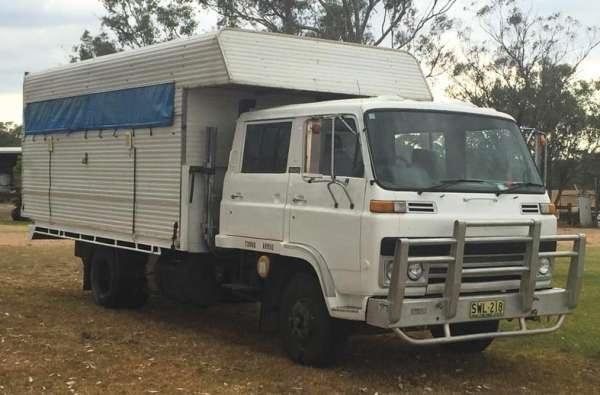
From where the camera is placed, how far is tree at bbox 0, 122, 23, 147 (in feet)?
235

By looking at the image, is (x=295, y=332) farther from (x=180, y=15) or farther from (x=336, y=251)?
(x=180, y=15)

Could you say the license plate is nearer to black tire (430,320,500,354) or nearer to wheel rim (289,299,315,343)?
black tire (430,320,500,354)

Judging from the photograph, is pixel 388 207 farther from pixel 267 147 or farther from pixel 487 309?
pixel 267 147

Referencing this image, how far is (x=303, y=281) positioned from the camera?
284 inches

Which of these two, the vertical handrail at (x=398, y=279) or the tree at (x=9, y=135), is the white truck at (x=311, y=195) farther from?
the tree at (x=9, y=135)

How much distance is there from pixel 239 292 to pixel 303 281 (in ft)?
4.14

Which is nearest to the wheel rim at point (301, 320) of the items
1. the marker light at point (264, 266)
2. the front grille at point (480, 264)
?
the marker light at point (264, 266)

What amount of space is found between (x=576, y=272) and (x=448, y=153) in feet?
5.10

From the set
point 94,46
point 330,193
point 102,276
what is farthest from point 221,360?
point 94,46

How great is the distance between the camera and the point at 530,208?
6992mm

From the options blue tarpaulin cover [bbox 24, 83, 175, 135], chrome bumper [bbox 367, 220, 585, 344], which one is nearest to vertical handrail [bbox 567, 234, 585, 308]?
chrome bumper [bbox 367, 220, 585, 344]

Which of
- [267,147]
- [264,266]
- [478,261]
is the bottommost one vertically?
[264,266]

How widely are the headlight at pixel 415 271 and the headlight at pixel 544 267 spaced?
131cm

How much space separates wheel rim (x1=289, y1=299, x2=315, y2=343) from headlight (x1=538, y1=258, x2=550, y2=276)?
2.02m
